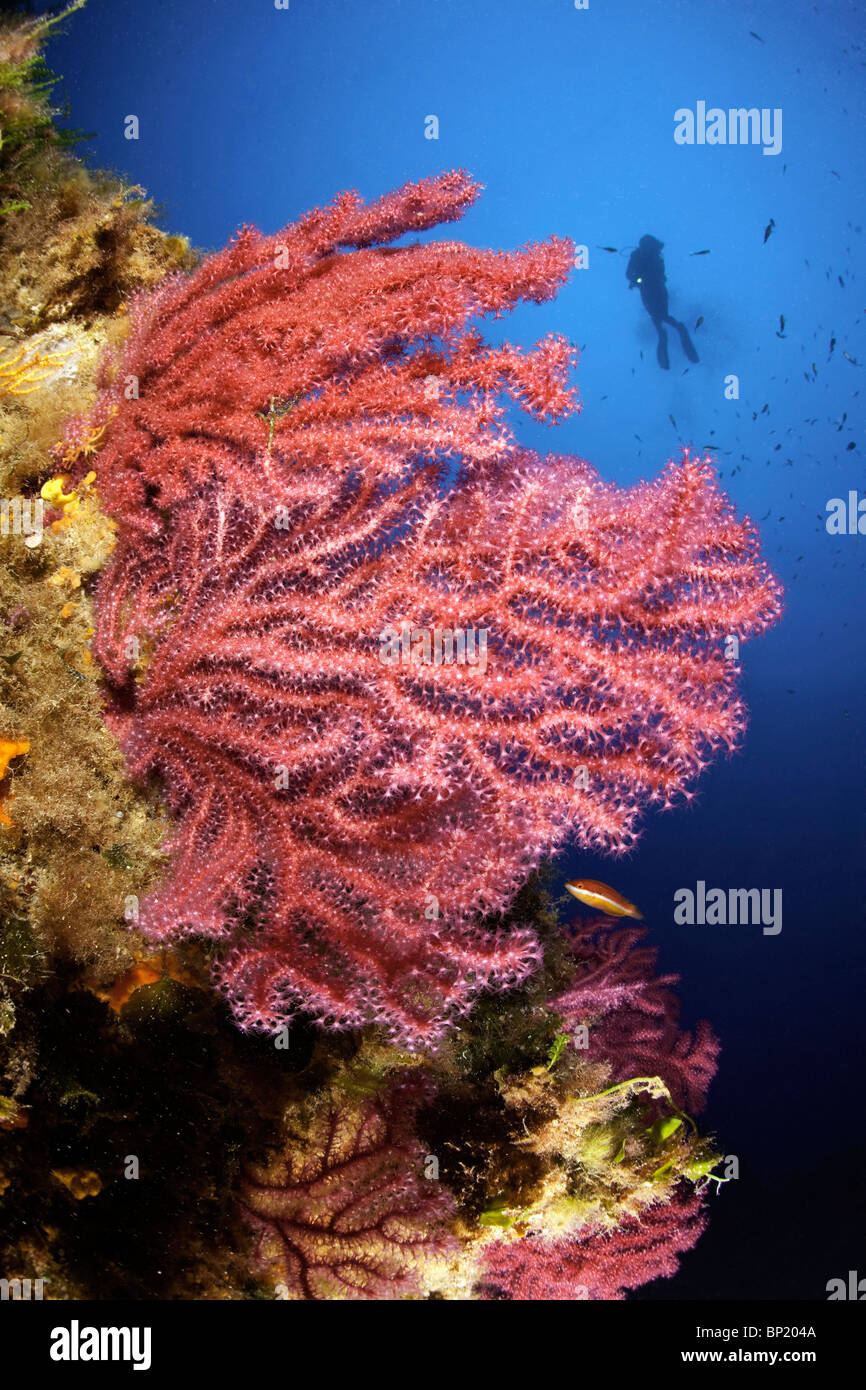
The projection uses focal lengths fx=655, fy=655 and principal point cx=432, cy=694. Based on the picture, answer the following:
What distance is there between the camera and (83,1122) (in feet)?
9.36

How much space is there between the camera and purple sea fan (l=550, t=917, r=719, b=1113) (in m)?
5.41

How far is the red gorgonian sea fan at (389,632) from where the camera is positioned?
273cm

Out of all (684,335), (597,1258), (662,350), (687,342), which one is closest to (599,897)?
(597,1258)

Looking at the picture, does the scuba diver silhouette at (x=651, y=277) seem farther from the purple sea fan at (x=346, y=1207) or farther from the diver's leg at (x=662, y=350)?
the purple sea fan at (x=346, y=1207)

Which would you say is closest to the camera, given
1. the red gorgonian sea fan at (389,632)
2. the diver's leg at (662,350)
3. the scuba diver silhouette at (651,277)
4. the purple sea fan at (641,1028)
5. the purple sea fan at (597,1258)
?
the red gorgonian sea fan at (389,632)

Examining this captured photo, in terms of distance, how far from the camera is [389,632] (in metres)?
2.72

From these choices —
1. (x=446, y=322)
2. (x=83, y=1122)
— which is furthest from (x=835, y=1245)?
(x=446, y=322)

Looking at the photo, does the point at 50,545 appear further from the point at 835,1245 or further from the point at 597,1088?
the point at 835,1245

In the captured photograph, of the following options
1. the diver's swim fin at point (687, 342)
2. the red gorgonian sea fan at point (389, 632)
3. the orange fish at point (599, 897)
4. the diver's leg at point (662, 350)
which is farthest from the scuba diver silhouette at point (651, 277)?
the orange fish at point (599, 897)

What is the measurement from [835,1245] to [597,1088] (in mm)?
19219

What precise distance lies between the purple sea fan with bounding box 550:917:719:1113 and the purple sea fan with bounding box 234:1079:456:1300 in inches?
85.3

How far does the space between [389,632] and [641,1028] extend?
186 inches

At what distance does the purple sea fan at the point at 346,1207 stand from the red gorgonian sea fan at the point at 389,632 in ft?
1.98

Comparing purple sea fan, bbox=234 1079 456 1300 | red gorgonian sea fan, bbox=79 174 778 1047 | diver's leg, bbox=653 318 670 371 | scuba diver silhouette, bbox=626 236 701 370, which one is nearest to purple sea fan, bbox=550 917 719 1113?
purple sea fan, bbox=234 1079 456 1300
